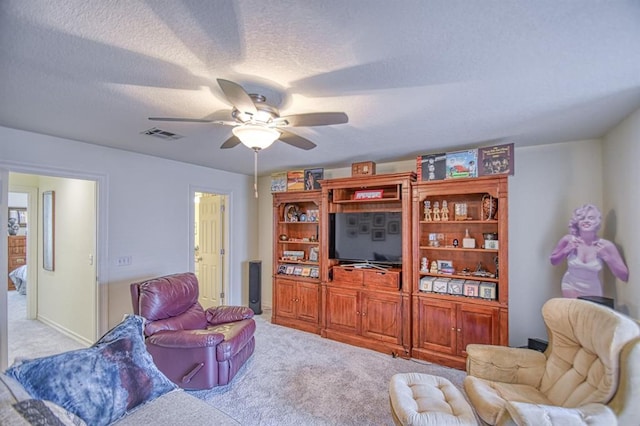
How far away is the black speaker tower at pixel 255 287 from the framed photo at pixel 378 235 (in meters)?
2.12

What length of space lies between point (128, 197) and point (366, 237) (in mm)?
2999

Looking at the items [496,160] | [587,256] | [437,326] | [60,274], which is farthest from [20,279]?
[587,256]

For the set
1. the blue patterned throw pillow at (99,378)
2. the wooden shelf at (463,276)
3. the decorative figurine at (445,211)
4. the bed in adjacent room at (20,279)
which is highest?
the decorative figurine at (445,211)

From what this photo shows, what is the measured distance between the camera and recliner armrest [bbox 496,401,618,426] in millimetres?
1362

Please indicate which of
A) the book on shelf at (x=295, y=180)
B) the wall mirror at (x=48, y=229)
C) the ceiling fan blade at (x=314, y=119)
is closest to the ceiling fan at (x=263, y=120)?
the ceiling fan blade at (x=314, y=119)

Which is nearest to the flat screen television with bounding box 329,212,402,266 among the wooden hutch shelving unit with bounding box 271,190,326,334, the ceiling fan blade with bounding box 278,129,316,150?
the wooden hutch shelving unit with bounding box 271,190,326,334

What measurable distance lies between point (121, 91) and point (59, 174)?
→ 1.83 metres

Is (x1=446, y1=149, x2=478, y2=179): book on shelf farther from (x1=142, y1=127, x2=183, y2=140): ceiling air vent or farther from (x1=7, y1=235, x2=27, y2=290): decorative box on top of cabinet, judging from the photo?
(x1=7, y1=235, x2=27, y2=290): decorative box on top of cabinet

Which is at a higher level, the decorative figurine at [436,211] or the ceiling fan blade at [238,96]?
the ceiling fan blade at [238,96]

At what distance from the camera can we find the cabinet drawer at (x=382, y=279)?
355cm

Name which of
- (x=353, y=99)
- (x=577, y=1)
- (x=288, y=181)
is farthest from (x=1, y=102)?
(x=577, y=1)

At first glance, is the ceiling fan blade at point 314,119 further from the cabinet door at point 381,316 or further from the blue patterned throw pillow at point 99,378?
the cabinet door at point 381,316

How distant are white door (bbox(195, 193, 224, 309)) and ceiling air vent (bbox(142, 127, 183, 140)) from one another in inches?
81.0

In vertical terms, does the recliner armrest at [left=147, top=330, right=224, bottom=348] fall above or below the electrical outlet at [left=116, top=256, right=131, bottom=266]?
below
